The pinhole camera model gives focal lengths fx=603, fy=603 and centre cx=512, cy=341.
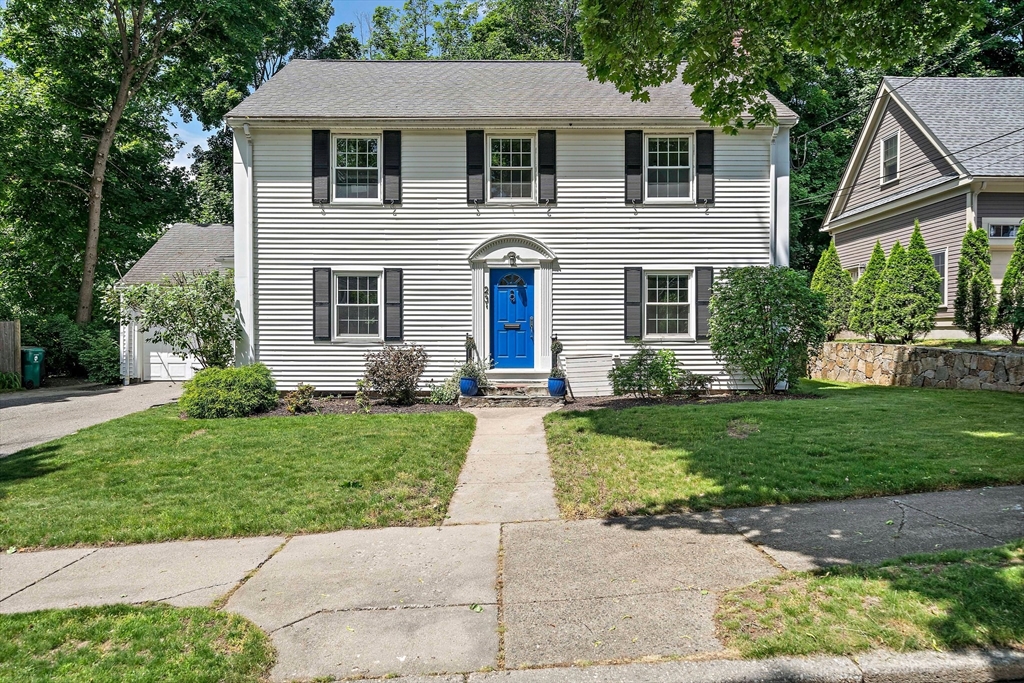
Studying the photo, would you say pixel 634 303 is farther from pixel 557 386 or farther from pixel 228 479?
pixel 228 479

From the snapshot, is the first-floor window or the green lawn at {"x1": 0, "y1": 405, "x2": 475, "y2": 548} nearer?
the green lawn at {"x1": 0, "y1": 405, "x2": 475, "y2": 548}

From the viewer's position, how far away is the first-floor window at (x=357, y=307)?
42.4 ft

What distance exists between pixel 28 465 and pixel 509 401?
739cm

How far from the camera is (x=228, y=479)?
6.73 metres

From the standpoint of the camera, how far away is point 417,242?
12.9m

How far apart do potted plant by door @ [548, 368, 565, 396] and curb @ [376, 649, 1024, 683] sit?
29.3 ft

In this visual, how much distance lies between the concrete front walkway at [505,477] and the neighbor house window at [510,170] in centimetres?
525

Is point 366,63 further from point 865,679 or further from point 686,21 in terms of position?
point 865,679

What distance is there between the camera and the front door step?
1159 centimetres

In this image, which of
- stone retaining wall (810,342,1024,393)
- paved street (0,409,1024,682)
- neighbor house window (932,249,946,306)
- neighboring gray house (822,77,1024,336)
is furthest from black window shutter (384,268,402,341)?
neighbor house window (932,249,946,306)

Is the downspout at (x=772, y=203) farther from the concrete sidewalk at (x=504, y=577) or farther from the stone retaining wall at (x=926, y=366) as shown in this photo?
the concrete sidewalk at (x=504, y=577)

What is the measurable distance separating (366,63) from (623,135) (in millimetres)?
7339

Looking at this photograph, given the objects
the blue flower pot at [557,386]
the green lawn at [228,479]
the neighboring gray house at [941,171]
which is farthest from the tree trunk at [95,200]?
the neighboring gray house at [941,171]

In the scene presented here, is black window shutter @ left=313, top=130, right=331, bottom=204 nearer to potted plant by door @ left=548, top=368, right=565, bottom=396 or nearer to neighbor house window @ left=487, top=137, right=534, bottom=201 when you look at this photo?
neighbor house window @ left=487, top=137, right=534, bottom=201
